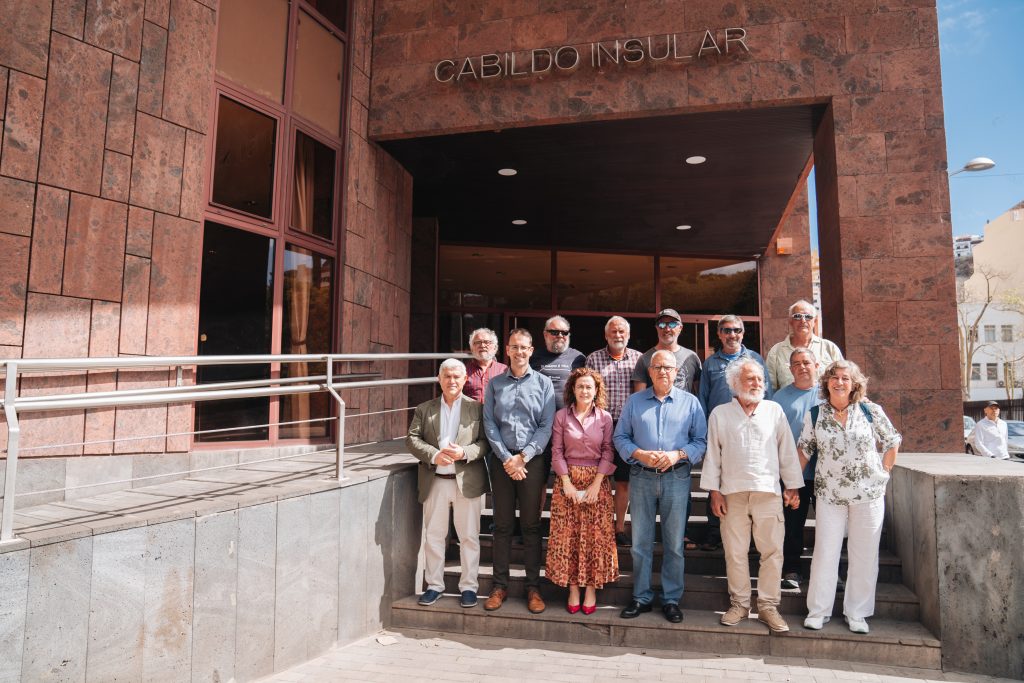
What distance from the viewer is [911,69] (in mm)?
6676

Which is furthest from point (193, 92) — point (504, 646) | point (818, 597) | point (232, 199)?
point (818, 597)

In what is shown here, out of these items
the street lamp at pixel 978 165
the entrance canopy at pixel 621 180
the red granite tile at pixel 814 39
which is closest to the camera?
the red granite tile at pixel 814 39

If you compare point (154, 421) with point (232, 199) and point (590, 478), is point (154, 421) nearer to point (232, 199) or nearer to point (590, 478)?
point (232, 199)

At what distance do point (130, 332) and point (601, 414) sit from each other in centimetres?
360

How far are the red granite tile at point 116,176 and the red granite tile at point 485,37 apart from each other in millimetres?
4120

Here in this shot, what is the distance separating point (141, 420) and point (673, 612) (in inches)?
164

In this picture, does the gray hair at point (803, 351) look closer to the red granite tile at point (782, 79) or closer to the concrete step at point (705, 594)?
the concrete step at point (705, 594)

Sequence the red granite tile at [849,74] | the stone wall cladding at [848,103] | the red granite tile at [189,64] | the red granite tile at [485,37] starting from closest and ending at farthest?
the red granite tile at [189,64] < the stone wall cladding at [848,103] < the red granite tile at [849,74] < the red granite tile at [485,37]

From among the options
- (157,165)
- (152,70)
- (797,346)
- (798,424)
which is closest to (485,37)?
(152,70)

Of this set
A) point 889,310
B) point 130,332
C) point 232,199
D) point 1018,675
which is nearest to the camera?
point 1018,675

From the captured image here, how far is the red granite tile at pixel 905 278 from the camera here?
651 centimetres

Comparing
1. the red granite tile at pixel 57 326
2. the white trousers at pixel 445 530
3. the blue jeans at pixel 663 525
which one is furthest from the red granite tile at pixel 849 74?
the red granite tile at pixel 57 326

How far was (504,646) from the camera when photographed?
14.8 ft

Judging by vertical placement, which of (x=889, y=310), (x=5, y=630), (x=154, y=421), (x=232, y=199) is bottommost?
(x=5, y=630)
